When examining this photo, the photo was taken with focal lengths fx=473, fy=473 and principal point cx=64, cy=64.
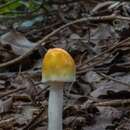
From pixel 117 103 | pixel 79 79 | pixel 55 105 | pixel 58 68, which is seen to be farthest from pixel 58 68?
pixel 79 79

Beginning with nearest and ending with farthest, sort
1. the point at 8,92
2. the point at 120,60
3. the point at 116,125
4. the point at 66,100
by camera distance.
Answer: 1. the point at 116,125
2. the point at 66,100
3. the point at 8,92
4. the point at 120,60

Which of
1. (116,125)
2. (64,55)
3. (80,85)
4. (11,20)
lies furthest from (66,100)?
(11,20)

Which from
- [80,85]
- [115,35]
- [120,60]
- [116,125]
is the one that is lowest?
[116,125]

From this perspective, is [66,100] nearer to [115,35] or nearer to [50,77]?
[50,77]

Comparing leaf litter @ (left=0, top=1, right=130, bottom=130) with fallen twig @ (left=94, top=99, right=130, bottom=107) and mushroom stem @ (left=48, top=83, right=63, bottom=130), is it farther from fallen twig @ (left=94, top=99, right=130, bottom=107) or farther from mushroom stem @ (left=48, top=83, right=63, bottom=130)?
mushroom stem @ (left=48, top=83, right=63, bottom=130)

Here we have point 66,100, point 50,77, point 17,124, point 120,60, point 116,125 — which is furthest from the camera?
point 120,60

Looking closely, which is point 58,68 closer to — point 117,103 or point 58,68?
point 58,68
